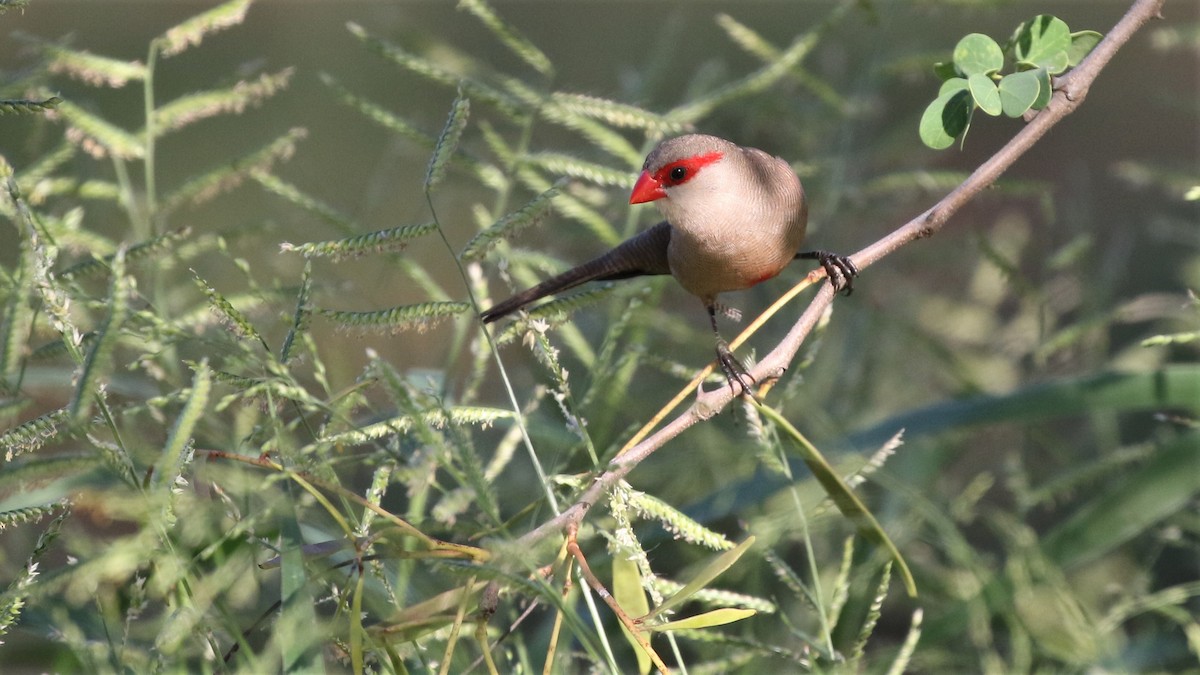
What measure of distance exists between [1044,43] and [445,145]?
2.04 ft

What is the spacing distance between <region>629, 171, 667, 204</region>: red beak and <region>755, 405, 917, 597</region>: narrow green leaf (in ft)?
2.36

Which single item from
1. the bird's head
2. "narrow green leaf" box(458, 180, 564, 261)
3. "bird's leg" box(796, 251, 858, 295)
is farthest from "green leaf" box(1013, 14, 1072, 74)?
the bird's head

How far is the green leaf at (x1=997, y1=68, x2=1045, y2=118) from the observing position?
A: 1.07m

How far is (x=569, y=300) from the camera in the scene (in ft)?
3.99

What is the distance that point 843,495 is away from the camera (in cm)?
101

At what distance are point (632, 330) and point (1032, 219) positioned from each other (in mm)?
2664

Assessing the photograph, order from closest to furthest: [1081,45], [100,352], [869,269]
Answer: [100,352]
[1081,45]
[869,269]

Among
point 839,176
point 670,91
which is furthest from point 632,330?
point 670,91

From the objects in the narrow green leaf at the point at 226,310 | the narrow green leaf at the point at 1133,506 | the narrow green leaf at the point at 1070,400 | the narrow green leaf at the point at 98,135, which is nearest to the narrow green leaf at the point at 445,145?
the narrow green leaf at the point at 226,310

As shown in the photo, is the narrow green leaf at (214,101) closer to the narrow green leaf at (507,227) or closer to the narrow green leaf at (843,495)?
the narrow green leaf at (507,227)

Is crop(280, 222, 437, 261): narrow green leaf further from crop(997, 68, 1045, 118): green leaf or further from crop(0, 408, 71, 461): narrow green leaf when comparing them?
crop(997, 68, 1045, 118): green leaf

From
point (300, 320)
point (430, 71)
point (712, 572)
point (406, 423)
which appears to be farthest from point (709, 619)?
point (430, 71)

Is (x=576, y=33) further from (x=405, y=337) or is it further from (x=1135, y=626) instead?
(x=1135, y=626)

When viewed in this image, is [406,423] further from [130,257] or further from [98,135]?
[98,135]
